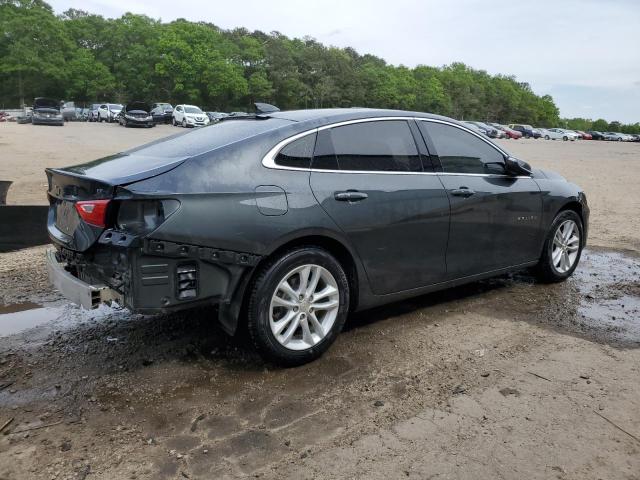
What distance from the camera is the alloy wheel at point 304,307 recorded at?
3572 mm

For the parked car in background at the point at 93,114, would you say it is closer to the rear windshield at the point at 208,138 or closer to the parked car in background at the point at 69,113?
the parked car in background at the point at 69,113

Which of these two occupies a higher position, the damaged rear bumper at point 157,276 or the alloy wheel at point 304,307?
the damaged rear bumper at point 157,276

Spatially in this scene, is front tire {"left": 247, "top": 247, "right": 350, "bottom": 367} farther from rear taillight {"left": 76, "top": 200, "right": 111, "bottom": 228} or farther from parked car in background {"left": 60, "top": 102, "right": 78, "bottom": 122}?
parked car in background {"left": 60, "top": 102, "right": 78, "bottom": 122}

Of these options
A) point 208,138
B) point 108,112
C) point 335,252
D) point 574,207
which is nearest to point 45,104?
point 108,112

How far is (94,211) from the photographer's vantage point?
3.21 metres

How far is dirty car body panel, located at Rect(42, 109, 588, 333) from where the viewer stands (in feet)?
10.4

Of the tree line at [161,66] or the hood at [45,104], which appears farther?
the tree line at [161,66]

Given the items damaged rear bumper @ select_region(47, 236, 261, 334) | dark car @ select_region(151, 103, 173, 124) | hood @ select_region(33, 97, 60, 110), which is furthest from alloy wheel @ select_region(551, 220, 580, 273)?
dark car @ select_region(151, 103, 173, 124)

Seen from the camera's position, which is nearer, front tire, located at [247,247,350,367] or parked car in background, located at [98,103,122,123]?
front tire, located at [247,247,350,367]

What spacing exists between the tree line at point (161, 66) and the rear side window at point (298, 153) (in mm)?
71280

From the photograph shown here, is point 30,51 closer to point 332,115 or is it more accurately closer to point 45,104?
point 45,104

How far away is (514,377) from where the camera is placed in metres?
3.62

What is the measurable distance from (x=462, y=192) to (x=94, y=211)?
9.08 ft

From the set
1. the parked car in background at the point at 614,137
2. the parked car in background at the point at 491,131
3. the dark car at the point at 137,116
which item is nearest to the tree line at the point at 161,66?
the parked car in background at the point at 491,131
